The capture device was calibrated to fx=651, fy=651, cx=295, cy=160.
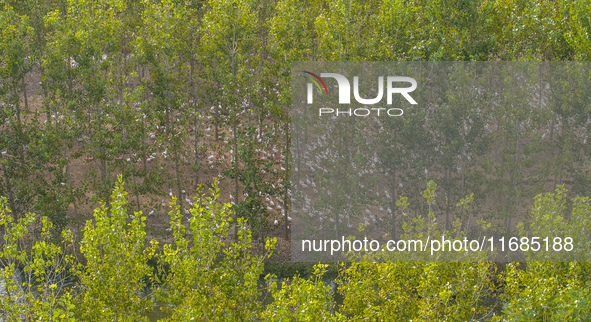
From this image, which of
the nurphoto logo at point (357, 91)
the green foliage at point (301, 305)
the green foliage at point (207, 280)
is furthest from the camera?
the nurphoto logo at point (357, 91)

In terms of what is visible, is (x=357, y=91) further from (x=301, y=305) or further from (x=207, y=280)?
(x=301, y=305)

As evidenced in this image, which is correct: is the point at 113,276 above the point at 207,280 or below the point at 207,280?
above

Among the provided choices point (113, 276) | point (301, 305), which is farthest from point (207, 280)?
point (301, 305)

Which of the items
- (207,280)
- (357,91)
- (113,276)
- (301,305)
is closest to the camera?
(301,305)

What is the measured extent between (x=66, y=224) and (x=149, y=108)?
699cm

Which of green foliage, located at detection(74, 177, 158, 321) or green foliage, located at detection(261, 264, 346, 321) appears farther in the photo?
green foliage, located at detection(74, 177, 158, 321)

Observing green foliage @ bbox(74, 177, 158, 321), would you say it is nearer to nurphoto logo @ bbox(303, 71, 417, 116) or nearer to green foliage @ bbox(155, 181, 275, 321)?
green foliage @ bbox(155, 181, 275, 321)

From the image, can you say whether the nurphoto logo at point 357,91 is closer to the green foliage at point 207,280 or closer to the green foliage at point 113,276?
the green foliage at point 207,280

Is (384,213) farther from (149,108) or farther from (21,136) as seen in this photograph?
(21,136)

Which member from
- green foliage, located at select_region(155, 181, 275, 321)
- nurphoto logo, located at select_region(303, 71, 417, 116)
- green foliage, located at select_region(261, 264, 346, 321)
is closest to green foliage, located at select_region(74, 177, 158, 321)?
green foliage, located at select_region(155, 181, 275, 321)

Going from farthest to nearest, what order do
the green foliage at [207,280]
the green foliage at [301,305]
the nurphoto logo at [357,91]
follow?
1. the nurphoto logo at [357,91]
2. the green foliage at [207,280]
3. the green foliage at [301,305]

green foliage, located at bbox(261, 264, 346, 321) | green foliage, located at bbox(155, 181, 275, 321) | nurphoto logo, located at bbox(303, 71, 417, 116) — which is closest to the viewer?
green foliage, located at bbox(261, 264, 346, 321)

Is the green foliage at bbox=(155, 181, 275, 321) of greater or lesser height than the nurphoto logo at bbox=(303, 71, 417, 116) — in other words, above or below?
below

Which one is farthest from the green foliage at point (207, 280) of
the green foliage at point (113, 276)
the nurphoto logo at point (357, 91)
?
the nurphoto logo at point (357, 91)
